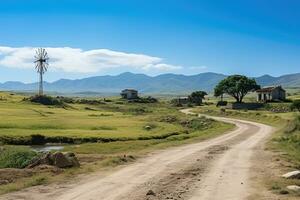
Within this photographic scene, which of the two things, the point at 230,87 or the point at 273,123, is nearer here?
the point at 273,123

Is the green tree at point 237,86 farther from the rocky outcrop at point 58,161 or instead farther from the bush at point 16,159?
the rocky outcrop at point 58,161

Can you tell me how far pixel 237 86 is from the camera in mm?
152000

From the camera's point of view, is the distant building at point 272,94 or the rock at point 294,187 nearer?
the rock at point 294,187

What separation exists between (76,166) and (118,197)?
36.5 ft

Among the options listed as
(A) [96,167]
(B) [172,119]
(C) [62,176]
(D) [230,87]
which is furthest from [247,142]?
(D) [230,87]

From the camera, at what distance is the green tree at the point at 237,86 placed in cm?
15288

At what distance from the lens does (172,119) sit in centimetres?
10881

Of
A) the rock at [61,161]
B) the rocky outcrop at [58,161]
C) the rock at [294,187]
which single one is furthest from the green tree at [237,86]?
the rock at [294,187]

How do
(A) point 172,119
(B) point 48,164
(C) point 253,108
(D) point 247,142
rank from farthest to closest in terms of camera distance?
(C) point 253,108 < (A) point 172,119 < (D) point 247,142 < (B) point 48,164

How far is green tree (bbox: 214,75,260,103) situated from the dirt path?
115 metres

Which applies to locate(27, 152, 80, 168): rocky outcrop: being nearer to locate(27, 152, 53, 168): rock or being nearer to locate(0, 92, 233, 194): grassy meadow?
locate(27, 152, 53, 168): rock

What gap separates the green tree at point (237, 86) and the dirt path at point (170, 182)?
114771mm

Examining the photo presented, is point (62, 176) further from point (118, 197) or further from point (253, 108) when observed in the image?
point (253, 108)

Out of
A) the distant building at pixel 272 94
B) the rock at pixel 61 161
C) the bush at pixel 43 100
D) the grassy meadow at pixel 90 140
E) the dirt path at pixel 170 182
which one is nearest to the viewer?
the dirt path at pixel 170 182
